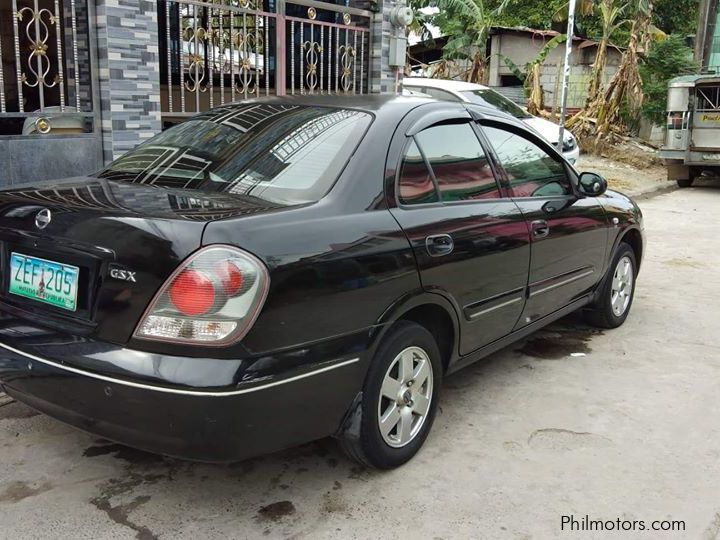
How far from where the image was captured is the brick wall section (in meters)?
6.04

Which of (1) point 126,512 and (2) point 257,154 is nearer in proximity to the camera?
(1) point 126,512

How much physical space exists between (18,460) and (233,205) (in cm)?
155

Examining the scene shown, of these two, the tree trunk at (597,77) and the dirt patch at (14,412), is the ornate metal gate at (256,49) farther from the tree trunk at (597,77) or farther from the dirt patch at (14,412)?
the tree trunk at (597,77)

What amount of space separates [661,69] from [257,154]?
18078 mm

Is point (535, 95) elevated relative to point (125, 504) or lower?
elevated

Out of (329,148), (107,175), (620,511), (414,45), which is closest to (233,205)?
(329,148)

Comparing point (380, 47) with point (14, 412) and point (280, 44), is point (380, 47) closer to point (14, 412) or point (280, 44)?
point (280, 44)

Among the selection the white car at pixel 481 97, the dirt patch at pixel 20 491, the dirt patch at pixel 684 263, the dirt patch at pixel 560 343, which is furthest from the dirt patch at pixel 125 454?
the white car at pixel 481 97

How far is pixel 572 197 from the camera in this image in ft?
15.0

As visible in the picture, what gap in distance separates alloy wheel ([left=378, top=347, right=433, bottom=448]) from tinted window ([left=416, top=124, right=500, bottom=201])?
0.81m

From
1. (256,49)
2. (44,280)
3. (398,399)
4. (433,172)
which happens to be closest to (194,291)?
(44,280)

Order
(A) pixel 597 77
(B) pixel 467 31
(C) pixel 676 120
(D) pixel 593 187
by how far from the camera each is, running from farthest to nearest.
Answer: (B) pixel 467 31
(A) pixel 597 77
(C) pixel 676 120
(D) pixel 593 187

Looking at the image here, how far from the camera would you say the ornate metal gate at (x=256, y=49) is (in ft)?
24.2

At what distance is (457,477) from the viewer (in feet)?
10.5
